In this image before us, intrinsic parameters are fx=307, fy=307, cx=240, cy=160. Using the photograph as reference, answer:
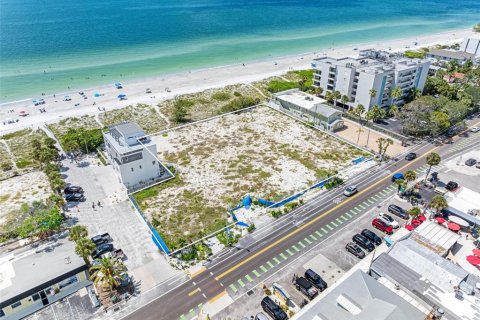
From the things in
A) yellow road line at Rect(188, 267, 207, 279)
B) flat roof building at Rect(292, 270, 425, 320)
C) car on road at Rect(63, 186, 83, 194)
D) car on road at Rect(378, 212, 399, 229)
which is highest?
flat roof building at Rect(292, 270, 425, 320)

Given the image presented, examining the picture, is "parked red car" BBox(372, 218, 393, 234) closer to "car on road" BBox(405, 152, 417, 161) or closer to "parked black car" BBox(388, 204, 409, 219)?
"parked black car" BBox(388, 204, 409, 219)

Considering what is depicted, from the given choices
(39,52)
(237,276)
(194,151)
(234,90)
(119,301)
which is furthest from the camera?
(39,52)

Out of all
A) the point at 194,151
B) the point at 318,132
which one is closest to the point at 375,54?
the point at 318,132

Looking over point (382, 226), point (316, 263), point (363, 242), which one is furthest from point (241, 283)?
point (382, 226)

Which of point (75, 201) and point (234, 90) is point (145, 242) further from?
point (234, 90)

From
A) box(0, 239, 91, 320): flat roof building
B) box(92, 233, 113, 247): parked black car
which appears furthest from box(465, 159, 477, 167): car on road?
box(0, 239, 91, 320): flat roof building

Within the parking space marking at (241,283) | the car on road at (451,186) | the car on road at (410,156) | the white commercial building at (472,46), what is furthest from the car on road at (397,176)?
the white commercial building at (472,46)
